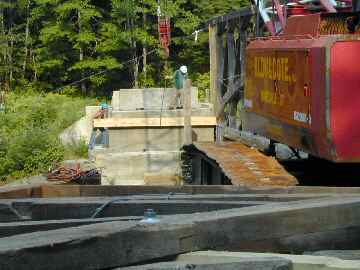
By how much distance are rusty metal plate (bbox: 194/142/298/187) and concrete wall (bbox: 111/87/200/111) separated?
12232 mm

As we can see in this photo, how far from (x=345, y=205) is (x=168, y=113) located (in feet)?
60.9

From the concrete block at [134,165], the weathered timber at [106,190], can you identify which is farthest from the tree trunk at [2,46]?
the weathered timber at [106,190]

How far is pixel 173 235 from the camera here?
113 inches

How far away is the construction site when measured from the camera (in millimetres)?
2773

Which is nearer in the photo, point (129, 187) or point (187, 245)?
point (187, 245)

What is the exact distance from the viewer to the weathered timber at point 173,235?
263 cm

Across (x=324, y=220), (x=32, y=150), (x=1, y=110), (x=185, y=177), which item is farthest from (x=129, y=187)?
(x=1, y=110)

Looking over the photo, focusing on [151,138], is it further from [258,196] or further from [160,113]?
[258,196]

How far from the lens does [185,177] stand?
14078 millimetres

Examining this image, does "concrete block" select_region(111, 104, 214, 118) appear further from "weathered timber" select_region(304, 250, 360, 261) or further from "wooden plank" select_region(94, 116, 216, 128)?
"weathered timber" select_region(304, 250, 360, 261)

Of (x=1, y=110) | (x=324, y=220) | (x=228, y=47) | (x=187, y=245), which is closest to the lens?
(x=187, y=245)

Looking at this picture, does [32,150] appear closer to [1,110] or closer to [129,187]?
[1,110]

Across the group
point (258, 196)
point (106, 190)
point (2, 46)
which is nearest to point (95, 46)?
point (2, 46)

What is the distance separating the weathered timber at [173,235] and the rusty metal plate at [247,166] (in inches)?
139
